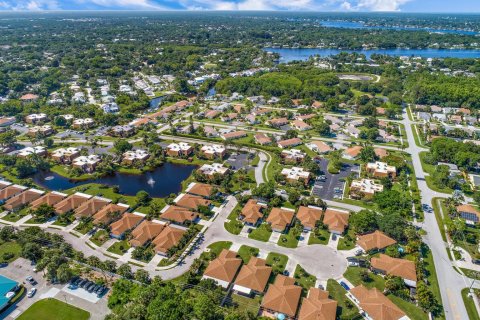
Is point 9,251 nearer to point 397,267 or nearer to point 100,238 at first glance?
point 100,238

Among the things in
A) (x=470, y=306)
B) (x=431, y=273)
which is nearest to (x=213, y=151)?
(x=431, y=273)

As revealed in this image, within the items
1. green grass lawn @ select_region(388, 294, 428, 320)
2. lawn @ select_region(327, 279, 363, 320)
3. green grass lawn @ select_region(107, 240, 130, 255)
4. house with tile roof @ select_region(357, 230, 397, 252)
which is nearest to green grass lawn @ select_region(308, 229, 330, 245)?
house with tile roof @ select_region(357, 230, 397, 252)

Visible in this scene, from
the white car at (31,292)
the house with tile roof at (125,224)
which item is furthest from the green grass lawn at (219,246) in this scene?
the white car at (31,292)

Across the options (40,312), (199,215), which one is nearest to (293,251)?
(199,215)

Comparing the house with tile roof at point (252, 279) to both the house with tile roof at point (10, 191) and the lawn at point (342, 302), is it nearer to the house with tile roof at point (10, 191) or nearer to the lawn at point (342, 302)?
the lawn at point (342, 302)

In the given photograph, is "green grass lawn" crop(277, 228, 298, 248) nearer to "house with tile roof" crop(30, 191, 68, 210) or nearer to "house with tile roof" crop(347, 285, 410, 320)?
"house with tile roof" crop(347, 285, 410, 320)

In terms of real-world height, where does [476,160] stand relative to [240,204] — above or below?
above

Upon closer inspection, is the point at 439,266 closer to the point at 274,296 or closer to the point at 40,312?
the point at 274,296
